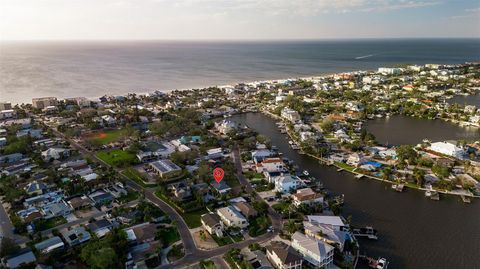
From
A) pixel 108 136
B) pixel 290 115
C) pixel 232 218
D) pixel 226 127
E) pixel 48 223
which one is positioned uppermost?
pixel 290 115

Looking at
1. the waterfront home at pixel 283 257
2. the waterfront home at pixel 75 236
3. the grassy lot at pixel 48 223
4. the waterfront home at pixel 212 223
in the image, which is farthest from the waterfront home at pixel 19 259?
the waterfront home at pixel 283 257

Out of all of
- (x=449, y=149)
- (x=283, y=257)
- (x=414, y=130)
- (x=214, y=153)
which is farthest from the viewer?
(x=414, y=130)

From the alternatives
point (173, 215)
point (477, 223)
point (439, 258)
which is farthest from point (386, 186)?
point (173, 215)

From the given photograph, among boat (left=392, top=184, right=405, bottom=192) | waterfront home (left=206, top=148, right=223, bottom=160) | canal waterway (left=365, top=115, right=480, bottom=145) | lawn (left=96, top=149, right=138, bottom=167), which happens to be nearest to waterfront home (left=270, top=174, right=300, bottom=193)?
boat (left=392, top=184, right=405, bottom=192)

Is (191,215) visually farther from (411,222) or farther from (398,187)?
(398,187)

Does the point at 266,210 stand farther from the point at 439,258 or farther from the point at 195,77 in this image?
the point at 195,77

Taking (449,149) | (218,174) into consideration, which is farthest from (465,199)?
(218,174)

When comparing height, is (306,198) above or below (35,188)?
above
